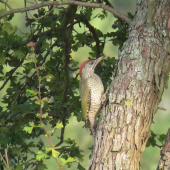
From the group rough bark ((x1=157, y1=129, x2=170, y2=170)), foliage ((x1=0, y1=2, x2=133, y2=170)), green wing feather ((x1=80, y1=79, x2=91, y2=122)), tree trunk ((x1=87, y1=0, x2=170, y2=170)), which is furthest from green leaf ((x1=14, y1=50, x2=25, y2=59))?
rough bark ((x1=157, y1=129, x2=170, y2=170))

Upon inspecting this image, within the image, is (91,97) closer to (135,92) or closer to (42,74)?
(42,74)

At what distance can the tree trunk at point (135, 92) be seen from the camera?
2.10 meters

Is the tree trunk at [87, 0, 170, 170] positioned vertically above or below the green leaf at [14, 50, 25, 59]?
below

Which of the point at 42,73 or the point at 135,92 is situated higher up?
the point at 42,73

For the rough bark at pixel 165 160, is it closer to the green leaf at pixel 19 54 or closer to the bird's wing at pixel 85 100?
the bird's wing at pixel 85 100

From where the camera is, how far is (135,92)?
2176 mm

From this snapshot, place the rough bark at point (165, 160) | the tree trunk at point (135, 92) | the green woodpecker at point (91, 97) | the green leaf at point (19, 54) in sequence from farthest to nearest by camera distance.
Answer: the green woodpecker at point (91, 97)
the green leaf at point (19, 54)
the tree trunk at point (135, 92)
the rough bark at point (165, 160)

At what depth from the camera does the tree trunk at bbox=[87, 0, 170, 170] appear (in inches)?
82.7

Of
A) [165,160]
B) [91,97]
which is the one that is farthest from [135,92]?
[91,97]

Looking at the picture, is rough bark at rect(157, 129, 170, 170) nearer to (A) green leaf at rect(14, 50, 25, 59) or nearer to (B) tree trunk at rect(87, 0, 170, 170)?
(B) tree trunk at rect(87, 0, 170, 170)

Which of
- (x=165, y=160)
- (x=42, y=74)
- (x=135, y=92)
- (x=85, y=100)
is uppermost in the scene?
(x=42, y=74)

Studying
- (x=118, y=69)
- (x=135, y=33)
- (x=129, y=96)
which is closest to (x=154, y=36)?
(x=135, y=33)

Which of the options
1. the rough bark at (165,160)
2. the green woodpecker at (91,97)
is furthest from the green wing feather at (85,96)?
the rough bark at (165,160)

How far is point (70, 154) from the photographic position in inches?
125
